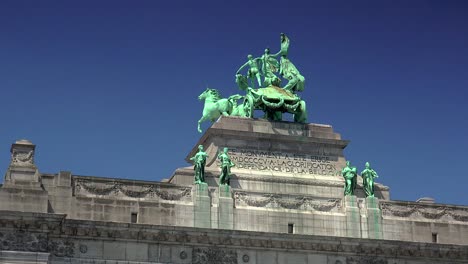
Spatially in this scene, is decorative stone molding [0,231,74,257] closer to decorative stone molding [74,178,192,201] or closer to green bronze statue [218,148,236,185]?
decorative stone molding [74,178,192,201]

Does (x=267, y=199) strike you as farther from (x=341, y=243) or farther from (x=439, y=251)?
(x=439, y=251)

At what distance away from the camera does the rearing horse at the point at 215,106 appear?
5231cm

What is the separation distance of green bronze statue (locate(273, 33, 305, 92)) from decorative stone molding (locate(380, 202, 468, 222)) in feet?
27.6

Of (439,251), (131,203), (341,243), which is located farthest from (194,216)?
(439,251)

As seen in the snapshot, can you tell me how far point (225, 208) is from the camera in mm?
47188

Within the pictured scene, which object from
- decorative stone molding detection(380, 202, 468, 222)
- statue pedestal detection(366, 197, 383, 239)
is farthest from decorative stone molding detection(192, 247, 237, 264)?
decorative stone molding detection(380, 202, 468, 222)

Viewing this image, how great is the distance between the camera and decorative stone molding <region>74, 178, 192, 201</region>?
150 ft

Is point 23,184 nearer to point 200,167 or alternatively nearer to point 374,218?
point 200,167

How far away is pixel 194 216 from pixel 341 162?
9.51 metres

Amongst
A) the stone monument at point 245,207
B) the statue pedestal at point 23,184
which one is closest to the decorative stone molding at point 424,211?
the stone monument at point 245,207

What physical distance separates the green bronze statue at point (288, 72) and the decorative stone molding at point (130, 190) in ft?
32.2

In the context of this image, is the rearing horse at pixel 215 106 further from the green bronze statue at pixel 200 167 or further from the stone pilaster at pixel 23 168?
the stone pilaster at pixel 23 168

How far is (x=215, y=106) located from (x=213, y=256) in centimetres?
1032

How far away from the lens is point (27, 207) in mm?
43406
